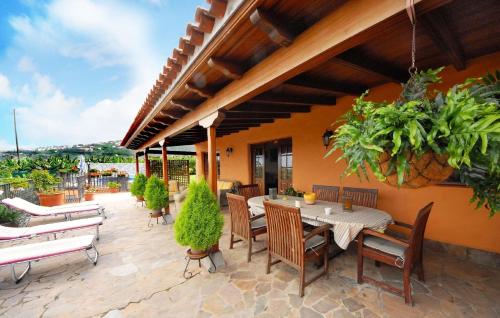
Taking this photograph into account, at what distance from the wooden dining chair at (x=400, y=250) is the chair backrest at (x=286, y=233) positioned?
2.39ft

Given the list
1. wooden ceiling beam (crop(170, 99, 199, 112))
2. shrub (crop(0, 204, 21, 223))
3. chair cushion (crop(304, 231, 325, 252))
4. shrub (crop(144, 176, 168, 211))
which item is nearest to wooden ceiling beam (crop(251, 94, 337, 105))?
wooden ceiling beam (crop(170, 99, 199, 112))

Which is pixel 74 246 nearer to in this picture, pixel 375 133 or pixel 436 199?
pixel 375 133

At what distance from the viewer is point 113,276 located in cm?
256

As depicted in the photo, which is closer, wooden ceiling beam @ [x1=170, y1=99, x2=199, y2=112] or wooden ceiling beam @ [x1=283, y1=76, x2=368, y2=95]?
wooden ceiling beam @ [x1=283, y1=76, x2=368, y2=95]

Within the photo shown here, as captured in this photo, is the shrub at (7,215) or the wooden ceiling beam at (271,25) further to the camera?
the shrub at (7,215)

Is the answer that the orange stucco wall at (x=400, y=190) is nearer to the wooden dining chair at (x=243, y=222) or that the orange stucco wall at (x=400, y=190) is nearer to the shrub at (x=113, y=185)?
the wooden dining chair at (x=243, y=222)

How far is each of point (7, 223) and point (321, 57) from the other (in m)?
6.34

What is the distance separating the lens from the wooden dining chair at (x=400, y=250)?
1.91 meters

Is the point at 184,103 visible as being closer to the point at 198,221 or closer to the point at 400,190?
the point at 198,221

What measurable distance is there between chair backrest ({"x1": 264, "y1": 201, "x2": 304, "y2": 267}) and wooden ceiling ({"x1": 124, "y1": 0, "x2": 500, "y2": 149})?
1532 millimetres

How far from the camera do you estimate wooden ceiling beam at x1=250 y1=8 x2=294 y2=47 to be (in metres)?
→ 1.30

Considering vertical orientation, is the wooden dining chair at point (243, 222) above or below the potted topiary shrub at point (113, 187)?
above

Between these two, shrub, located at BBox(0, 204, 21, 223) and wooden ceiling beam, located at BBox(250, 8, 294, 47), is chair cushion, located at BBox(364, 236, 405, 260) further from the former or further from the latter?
shrub, located at BBox(0, 204, 21, 223)

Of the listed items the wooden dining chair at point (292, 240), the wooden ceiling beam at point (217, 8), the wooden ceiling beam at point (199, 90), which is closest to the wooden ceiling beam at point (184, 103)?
the wooden ceiling beam at point (199, 90)
